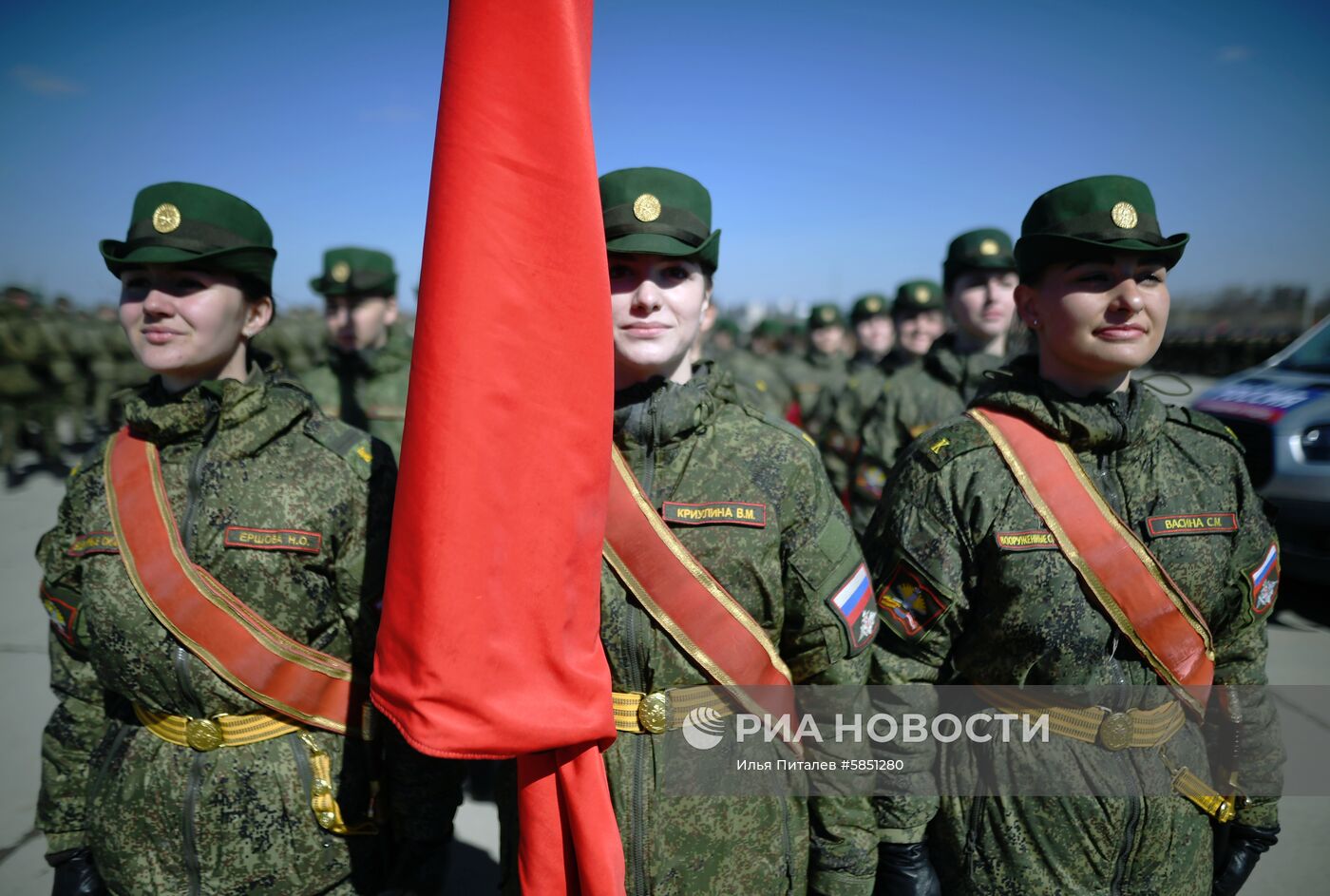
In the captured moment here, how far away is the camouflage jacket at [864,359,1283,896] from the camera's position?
193 centimetres

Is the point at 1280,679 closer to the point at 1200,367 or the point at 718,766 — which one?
the point at 718,766

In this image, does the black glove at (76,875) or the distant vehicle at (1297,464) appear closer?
the black glove at (76,875)

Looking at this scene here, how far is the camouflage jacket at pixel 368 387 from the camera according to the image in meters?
5.79

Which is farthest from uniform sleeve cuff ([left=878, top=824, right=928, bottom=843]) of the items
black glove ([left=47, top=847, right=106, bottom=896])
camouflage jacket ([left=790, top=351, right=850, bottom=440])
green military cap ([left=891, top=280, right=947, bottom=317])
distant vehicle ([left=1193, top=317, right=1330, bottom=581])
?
camouflage jacket ([left=790, top=351, right=850, bottom=440])

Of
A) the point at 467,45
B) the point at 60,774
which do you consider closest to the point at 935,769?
the point at 467,45

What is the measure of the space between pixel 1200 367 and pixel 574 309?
30173 millimetres

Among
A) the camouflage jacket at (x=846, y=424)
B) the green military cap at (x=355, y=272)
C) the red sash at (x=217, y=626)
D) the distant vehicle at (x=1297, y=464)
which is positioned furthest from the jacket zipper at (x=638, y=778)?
the distant vehicle at (x=1297, y=464)

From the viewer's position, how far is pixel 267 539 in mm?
1913

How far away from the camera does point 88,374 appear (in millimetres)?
13258

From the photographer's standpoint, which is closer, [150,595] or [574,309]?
[574,309]

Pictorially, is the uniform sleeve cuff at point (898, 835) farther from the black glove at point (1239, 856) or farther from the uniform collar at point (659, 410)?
the uniform collar at point (659, 410)

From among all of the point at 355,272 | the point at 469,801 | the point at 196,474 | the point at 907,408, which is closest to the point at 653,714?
the point at 196,474

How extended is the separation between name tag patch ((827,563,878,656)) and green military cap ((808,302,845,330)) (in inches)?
363

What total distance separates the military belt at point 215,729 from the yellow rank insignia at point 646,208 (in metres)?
1.59
